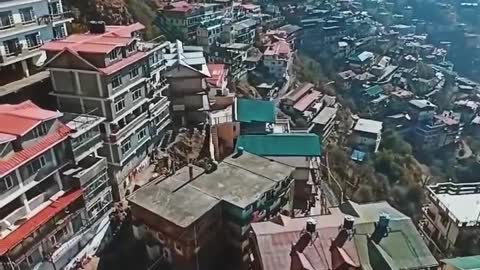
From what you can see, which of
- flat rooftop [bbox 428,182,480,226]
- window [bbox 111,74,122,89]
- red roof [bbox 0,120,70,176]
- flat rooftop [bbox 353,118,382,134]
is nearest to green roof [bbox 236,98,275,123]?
window [bbox 111,74,122,89]

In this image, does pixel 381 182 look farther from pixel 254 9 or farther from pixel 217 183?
pixel 254 9

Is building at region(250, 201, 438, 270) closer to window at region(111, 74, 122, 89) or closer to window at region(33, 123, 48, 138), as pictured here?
window at region(33, 123, 48, 138)

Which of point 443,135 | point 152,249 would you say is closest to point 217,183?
point 152,249

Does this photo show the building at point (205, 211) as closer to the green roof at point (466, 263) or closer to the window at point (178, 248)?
the window at point (178, 248)

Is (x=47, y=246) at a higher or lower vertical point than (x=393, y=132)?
higher

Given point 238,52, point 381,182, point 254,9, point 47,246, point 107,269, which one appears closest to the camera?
point 47,246

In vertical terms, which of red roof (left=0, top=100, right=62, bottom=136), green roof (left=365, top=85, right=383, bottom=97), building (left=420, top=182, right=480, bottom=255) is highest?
red roof (left=0, top=100, right=62, bottom=136)

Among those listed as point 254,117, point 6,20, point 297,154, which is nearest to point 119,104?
point 6,20

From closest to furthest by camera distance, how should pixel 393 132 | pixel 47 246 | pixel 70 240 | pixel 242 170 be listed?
pixel 47 246, pixel 70 240, pixel 242 170, pixel 393 132
